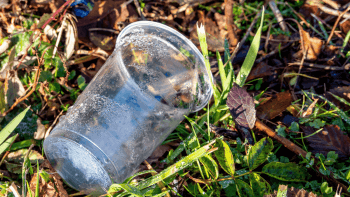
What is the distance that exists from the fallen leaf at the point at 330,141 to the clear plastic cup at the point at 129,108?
2.43ft

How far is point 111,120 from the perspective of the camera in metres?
1.56

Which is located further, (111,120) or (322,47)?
(322,47)

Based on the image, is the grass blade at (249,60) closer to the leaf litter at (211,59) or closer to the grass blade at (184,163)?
the leaf litter at (211,59)

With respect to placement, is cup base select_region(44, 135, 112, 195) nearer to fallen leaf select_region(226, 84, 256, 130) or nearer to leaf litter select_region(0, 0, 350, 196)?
leaf litter select_region(0, 0, 350, 196)

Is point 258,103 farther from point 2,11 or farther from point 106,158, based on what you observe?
point 2,11

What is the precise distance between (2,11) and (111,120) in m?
1.63

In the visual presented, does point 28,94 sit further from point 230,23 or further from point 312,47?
point 312,47

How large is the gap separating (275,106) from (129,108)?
1.01 meters

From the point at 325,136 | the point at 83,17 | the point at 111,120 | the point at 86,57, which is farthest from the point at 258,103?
the point at 83,17

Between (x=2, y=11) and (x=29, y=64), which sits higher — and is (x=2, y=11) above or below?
above

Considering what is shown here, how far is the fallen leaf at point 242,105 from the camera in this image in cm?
159

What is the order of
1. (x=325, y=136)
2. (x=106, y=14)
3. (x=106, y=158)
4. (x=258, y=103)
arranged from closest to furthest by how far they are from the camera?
(x=106, y=158)
(x=325, y=136)
(x=258, y=103)
(x=106, y=14)

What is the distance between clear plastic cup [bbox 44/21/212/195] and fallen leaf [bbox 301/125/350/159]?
0.74m

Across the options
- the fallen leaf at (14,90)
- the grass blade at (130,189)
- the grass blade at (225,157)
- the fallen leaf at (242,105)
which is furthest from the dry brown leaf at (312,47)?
the fallen leaf at (14,90)
